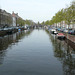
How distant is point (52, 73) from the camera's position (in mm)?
13570

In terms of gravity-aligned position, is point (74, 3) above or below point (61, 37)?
above

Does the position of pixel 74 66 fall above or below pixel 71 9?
below

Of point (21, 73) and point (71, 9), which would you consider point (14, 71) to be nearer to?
point (21, 73)

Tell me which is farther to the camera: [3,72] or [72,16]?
[72,16]

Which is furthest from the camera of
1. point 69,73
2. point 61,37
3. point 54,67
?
point 61,37

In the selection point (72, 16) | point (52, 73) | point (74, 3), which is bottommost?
point (52, 73)

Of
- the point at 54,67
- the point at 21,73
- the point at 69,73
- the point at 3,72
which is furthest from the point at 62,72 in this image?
the point at 3,72

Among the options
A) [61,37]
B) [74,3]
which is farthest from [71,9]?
[61,37]

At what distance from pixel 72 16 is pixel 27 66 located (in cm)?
3494

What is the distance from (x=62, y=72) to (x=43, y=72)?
2.02 m

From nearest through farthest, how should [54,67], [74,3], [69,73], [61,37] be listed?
1. [69,73]
2. [54,67]
3. [61,37]
4. [74,3]

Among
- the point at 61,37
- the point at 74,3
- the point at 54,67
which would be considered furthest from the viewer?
the point at 74,3

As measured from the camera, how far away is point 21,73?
13.5m

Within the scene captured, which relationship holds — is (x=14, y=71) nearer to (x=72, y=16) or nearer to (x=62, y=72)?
(x=62, y=72)
